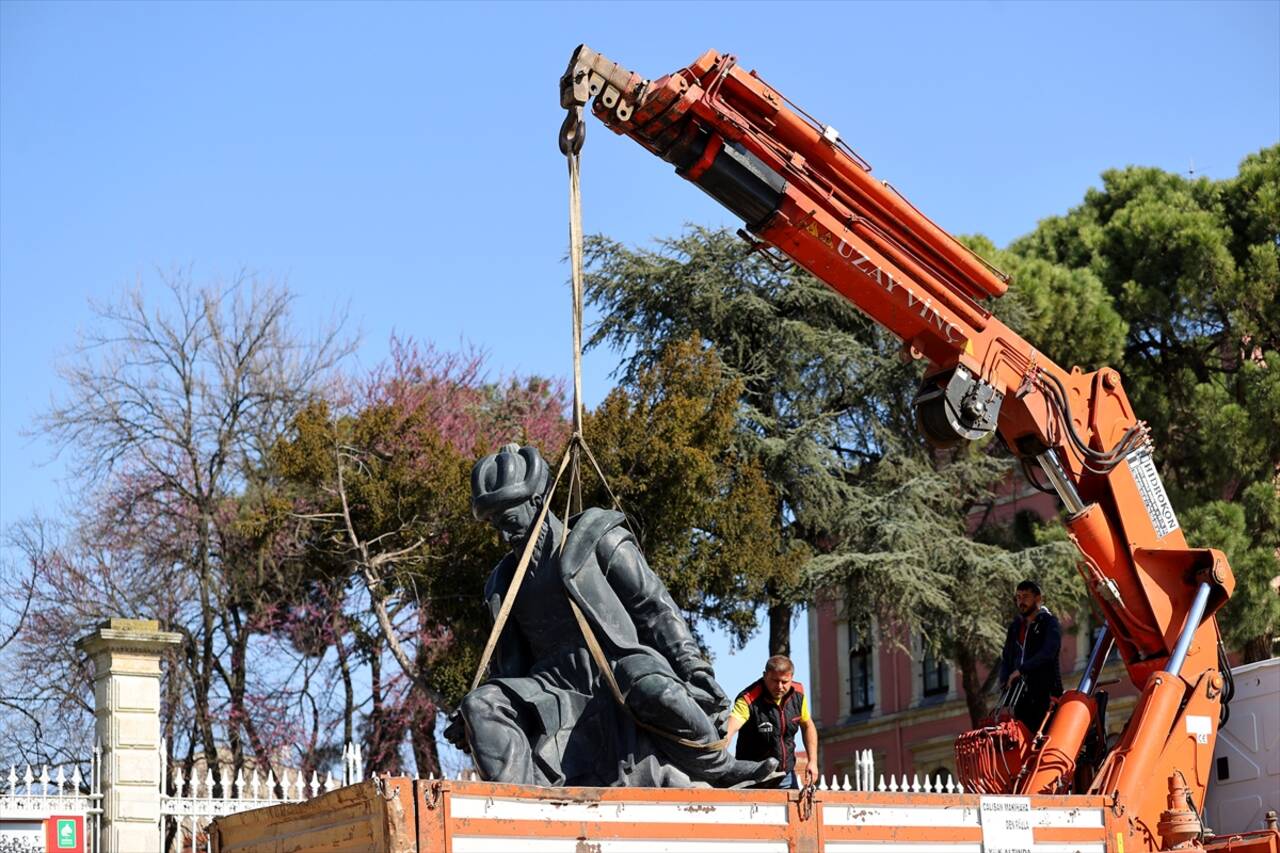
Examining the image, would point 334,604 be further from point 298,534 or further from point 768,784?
point 768,784

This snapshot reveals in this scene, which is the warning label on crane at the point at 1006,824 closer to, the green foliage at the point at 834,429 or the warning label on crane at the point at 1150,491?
the warning label on crane at the point at 1150,491

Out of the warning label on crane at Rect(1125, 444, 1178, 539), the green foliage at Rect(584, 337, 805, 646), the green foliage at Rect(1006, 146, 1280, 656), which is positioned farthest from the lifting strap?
the green foliage at Rect(1006, 146, 1280, 656)

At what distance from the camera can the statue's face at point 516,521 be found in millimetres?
8555

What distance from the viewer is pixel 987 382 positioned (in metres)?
11.2

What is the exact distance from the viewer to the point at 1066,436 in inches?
448

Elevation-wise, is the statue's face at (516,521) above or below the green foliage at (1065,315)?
below

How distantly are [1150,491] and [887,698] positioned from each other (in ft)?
97.8

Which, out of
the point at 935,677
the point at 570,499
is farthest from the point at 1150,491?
the point at 935,677

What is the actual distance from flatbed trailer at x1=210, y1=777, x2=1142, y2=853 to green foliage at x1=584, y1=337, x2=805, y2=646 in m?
13.5

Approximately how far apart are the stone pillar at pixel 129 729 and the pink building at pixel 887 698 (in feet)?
77.0

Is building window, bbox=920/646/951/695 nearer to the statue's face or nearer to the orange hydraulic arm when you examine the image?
the orange hydraulic arm

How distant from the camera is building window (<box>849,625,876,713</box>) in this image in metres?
41.6

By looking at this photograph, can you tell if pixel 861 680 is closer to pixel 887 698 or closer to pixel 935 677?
pixel 887 698

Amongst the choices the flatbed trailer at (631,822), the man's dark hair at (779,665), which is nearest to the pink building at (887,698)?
the man's dark hair at (779,665)
